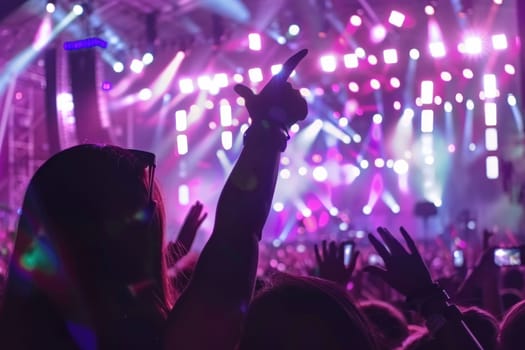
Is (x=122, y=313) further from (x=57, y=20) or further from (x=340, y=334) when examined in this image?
(x=57, y=20)

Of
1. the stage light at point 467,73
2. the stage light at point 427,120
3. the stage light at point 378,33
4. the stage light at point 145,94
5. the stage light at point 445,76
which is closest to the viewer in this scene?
the stage light at point 378,33

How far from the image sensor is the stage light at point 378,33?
593 inches

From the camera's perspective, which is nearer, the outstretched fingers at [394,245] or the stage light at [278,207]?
the outstretched fingers at [394,245]

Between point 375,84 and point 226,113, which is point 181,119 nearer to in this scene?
point 226,113

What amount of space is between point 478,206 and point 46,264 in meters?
23.0

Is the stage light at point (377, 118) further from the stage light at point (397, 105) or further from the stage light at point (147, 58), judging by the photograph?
the stage light at point (147, 58)

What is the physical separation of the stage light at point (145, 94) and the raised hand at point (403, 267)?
576 inches

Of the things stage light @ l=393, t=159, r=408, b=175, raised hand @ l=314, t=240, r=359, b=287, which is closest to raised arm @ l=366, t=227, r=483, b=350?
raised hand @ l=314, t=240, r=359, b=287

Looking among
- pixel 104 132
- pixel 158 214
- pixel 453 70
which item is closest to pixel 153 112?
pixel 453 70

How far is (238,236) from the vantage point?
3.78 ft

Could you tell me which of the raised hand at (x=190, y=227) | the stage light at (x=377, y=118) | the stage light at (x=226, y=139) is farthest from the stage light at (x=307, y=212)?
the raised hand at (x=190, y=227)

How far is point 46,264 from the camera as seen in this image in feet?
4.05

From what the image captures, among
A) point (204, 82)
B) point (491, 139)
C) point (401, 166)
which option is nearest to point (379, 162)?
point (401, 166)

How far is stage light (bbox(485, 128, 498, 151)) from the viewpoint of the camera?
1717 centimetres
